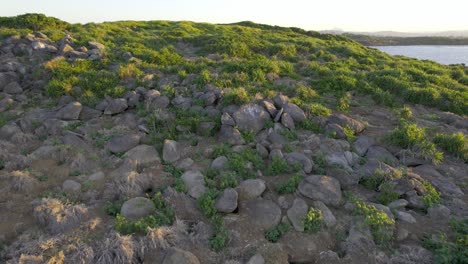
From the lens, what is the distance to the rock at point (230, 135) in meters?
8.61

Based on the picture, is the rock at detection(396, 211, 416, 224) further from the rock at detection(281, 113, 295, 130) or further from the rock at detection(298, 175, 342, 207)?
the rock at detection(281, 113, 295, 130)

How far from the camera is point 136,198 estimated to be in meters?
6.58

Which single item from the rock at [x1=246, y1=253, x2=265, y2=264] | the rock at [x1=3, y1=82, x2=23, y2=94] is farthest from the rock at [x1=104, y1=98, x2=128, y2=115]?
the rock at [x1=246, y1=253, x2=265, y2=264]

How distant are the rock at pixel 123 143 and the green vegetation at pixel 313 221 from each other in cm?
Answer: 471

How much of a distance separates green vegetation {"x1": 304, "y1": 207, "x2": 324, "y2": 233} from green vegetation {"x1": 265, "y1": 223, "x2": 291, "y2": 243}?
0.32m

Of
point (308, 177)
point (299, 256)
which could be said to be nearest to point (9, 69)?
point (308, 177)

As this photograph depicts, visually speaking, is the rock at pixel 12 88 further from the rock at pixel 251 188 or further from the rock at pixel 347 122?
the rock at pixel 347 122

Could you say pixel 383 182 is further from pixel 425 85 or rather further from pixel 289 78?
pixel 425 85

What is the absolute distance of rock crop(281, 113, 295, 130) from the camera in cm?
927

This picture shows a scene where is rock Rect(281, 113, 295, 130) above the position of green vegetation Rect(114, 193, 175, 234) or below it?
above

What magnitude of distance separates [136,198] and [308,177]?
11.0 ft

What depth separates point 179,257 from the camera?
532 cm

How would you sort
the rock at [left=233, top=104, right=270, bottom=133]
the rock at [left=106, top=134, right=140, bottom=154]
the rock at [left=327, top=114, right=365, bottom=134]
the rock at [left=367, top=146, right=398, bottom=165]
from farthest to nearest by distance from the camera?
the rock at [left=327, top=114, right=365, bottom=134] < the rock at [left=233, top=104, right=270, bottom=133] < the rock at [left=106, top=134, right=140, bottom=154] < the rock at [left=367, top=146, right=398, bottom=165]

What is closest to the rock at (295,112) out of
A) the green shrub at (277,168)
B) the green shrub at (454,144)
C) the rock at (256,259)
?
the green shrub at (277,168)
